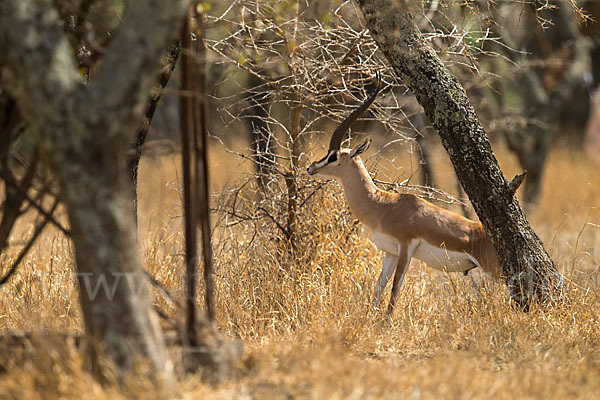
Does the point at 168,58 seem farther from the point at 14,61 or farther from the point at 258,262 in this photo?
the point at 14,61

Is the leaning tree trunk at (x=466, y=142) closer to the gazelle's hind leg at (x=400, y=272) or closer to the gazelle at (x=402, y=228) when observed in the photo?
the gazelle at (x=402, y=228)

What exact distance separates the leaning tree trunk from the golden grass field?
0.87ft

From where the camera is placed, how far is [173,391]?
3.22 m

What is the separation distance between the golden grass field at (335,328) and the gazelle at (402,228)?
166 millimetres

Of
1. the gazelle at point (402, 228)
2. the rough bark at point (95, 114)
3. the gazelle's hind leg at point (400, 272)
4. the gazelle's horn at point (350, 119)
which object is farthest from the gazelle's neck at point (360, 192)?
the rough bark at point (95, 114)

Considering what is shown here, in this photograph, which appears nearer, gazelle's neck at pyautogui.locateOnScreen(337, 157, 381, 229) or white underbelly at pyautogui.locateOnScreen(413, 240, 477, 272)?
white underbelly at pyautogui.locateOnScreen(413, 240, 477, 272)

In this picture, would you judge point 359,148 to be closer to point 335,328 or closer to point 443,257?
point 443,257

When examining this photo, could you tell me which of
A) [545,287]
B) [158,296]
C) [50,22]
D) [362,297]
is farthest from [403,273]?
[50,22]

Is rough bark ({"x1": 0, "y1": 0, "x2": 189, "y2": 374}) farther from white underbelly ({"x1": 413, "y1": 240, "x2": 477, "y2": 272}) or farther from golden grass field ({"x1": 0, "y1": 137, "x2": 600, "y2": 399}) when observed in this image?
white underbelly ({"x1": 413, "y1": 240, "x2": 477, "y2": 272})

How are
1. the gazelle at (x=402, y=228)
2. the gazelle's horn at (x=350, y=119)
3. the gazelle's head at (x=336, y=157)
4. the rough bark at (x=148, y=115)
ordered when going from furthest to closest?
the gazelle's head at (x=336, y=157)
the gazelle at (x=402, y=228)
the gazelle's horn at (x=350, y=119)
the rough bark at (x=148, y=115)

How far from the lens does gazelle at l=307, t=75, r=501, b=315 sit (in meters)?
5.62

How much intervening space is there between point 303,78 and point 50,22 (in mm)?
3380

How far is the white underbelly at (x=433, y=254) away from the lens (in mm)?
5629

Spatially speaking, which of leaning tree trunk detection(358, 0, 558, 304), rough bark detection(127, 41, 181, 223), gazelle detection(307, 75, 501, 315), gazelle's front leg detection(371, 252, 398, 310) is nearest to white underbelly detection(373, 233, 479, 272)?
gazelle detection(307, 75, 501, 315)
